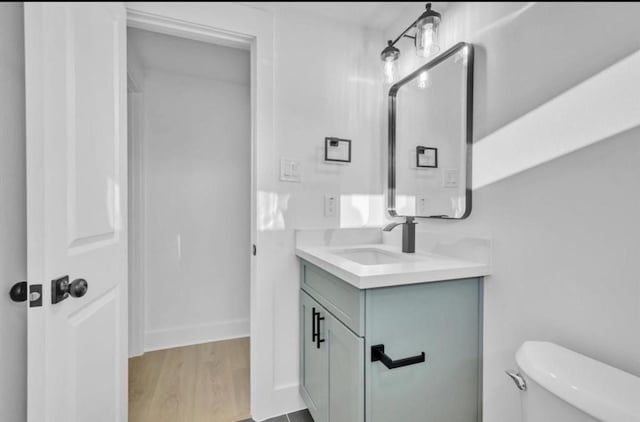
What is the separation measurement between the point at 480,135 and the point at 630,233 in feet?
1.71

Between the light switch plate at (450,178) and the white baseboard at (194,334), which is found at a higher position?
the light switch plate at (450,178)

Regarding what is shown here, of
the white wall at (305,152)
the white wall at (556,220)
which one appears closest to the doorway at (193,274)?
the white wall at (305,152)

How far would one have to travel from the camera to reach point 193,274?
215 cm

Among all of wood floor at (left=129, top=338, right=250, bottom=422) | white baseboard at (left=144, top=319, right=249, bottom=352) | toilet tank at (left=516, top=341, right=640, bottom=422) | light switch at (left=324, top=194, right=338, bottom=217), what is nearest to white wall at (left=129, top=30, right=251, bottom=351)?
white baseboard at (left=144, top=319, right=249, bottom=352)

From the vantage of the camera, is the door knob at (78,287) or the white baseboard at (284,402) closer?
the door knob at (78,287)

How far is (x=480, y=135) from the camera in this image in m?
1.07

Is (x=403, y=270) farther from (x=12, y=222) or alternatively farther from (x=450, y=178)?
(x=12, y=222)

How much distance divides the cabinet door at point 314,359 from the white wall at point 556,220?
1.88 feet

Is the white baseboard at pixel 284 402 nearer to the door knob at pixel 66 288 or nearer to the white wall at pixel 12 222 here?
the white wall at pixel 12 222

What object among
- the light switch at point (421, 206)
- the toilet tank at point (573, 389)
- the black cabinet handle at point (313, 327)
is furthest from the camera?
the light switch at point (421, 206)

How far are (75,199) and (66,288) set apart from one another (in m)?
0.27

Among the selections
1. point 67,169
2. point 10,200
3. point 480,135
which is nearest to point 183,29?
point 67,169

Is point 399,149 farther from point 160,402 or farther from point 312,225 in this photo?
point 160,402

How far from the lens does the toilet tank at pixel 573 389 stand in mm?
564
